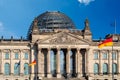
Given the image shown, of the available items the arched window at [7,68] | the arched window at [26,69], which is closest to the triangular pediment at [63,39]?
the arched window at [26,69]

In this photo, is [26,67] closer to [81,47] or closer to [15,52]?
[15,52]

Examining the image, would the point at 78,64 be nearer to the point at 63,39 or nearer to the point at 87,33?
the point at 63,39

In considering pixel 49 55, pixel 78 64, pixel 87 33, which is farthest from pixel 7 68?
pixel 87 33

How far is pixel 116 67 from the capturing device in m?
158

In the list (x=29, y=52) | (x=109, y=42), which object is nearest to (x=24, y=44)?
(x=29, y=52)

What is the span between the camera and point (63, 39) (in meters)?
151

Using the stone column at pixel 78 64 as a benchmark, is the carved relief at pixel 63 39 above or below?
above

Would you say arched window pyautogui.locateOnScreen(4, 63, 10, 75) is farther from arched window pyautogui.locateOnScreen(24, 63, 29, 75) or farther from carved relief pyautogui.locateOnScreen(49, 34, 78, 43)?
carved relief pyautogui.locateOnScreen(49, 34, 78, 43)

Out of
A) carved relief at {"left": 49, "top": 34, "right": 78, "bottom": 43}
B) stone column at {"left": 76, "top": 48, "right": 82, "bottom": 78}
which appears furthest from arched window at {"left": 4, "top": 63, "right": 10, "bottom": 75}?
stone column at {"left": 76, "top": 48, "right": 82, "bottom": 78}

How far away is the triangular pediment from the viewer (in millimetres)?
149825

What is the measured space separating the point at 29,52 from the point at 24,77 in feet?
25.2

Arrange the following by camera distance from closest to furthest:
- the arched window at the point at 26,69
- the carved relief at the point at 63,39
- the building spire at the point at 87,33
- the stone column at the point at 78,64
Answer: the carved relief at the point at 63,39
the stone column at the point at 78,64
the arched window at the point at 26,69
the building spire at the point at 87,33

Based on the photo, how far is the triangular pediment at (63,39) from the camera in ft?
492

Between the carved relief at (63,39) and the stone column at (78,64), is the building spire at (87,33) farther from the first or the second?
Answer: the stone column at (78,64)
